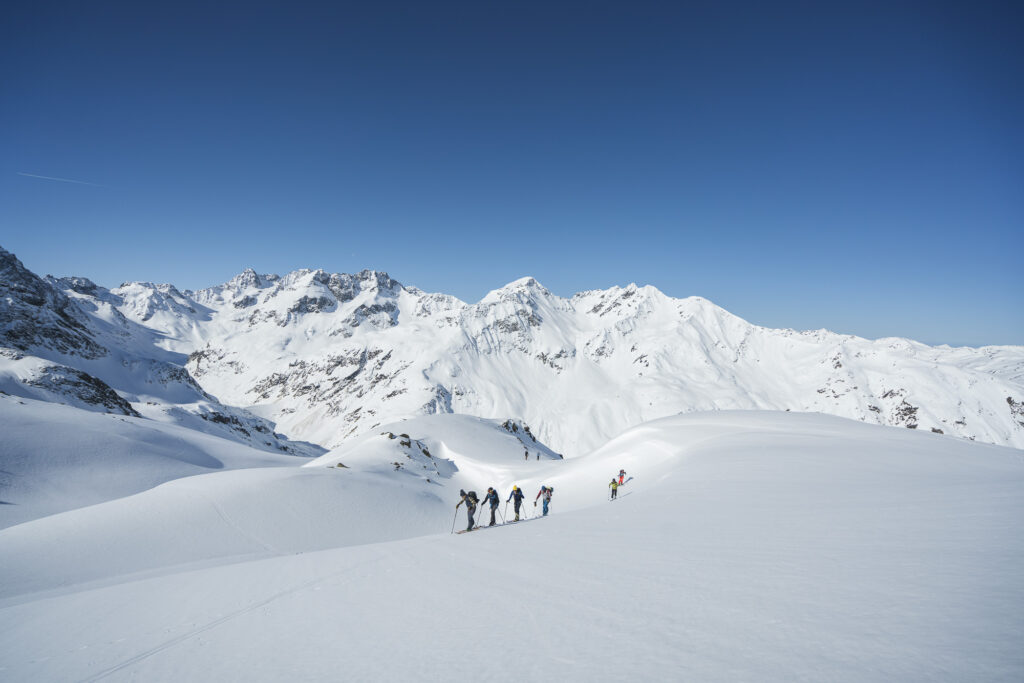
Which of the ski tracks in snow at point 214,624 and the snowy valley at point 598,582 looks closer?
the snowy valley at point 598,582

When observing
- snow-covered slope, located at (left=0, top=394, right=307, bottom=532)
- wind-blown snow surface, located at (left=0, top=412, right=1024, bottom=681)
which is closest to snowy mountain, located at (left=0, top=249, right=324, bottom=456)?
snow-covered slope, located at (left=0, top=394, right=307, bottom=532)

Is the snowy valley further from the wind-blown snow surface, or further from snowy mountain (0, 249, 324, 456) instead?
snowy mountain (0, 249, 324, 456)

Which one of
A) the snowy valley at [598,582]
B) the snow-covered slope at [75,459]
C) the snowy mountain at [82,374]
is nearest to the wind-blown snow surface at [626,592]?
the snowy valley at [598,582]

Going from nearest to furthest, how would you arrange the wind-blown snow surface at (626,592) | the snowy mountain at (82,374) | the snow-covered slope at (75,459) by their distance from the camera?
1. the wind-blown snow surface at (626,592)
2. the snow-covered slope at (75,459)
3. the snowy mountain at (82,374)

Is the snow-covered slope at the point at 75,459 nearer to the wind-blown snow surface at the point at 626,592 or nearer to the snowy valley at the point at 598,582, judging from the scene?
the snowy valley at the point at 598,582

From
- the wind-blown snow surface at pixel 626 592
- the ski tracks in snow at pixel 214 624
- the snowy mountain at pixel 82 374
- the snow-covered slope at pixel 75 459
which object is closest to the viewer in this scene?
the wind-blown snow surface at pixel 626 592

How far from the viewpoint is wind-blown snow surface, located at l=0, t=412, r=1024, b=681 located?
4453 millimetres

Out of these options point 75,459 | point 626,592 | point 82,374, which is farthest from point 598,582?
point 82,374

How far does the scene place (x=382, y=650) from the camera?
18.7ft

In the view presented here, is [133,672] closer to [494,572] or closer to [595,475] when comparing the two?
[494,572]

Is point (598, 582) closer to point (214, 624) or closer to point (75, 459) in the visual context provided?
point (214, 624)

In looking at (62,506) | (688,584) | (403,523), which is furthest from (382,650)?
(62,506)

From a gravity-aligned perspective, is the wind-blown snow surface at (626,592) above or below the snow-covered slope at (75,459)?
above

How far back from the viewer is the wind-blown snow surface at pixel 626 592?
445 centimetres
